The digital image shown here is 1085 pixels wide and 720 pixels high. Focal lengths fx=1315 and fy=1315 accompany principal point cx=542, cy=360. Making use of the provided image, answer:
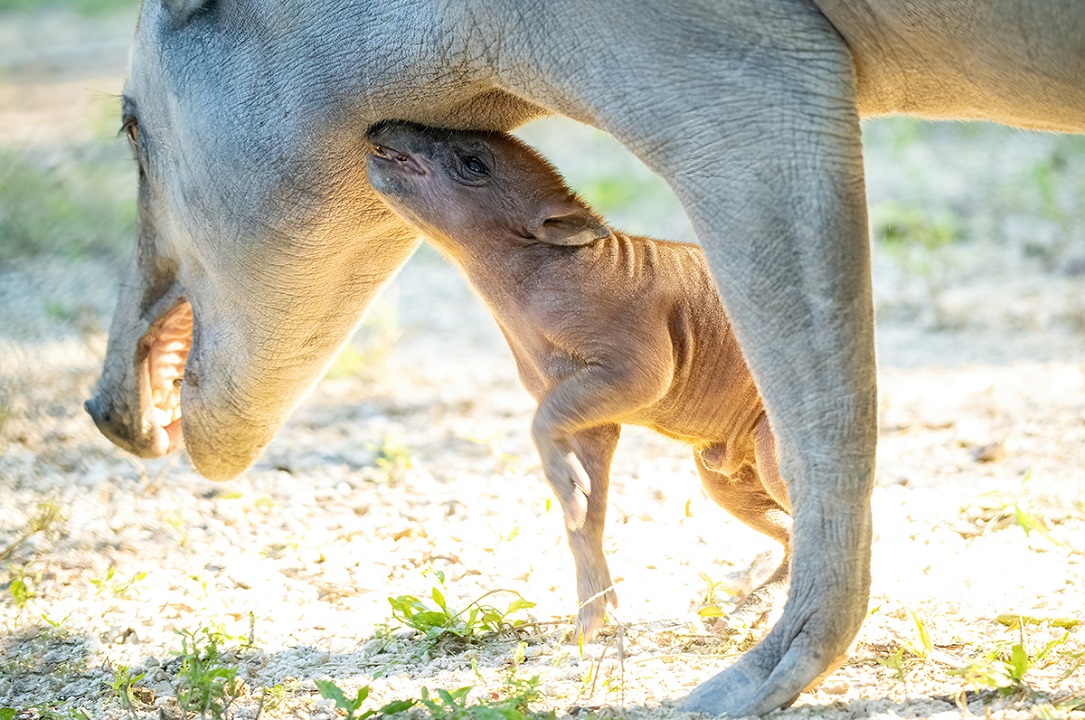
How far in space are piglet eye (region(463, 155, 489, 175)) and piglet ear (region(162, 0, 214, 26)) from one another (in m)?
0.87

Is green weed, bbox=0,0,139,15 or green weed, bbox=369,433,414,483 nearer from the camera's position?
green weed, bbox=369,433,414,483

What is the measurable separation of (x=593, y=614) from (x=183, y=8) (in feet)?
6.83

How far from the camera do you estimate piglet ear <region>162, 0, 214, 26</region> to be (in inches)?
148

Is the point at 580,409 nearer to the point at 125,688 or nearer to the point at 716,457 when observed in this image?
the point at 716,457

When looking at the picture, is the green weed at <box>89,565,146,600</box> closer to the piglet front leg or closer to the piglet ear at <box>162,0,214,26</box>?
the piglet front leg

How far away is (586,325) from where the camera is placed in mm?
3545

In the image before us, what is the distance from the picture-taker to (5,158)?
889 centimetres

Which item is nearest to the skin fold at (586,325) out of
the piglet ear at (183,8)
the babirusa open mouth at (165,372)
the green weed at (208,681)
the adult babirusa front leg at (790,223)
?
the adult babirusa front leg at (790,223)

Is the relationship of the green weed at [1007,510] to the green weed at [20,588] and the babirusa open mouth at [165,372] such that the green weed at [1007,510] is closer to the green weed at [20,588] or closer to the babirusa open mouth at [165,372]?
the babirusa open mouth at [165,372]

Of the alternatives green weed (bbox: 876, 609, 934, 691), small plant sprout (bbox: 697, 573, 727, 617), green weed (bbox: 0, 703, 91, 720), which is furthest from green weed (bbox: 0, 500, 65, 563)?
green weed (bbox: 876, 609, 934, 691)

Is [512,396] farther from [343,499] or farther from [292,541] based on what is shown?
[292,541]

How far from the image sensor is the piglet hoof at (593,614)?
3.54 m

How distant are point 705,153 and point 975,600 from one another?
1737 millimetres

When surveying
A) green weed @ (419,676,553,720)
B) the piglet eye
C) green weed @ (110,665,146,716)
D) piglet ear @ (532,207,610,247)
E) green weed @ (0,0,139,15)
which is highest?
green weed @ (0,0,139,15)
